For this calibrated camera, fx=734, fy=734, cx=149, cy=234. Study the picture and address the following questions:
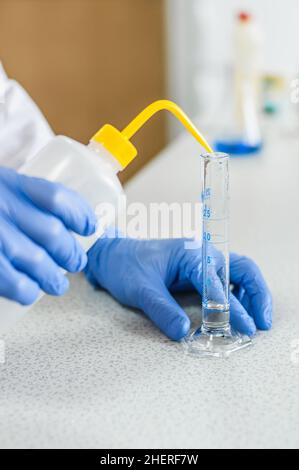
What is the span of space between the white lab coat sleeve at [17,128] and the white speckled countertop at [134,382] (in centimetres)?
22

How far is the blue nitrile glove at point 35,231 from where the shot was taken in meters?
0.72

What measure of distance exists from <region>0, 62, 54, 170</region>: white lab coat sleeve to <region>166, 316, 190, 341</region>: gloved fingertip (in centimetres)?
41

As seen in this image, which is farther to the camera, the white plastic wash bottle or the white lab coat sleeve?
the white lab coat sleeve

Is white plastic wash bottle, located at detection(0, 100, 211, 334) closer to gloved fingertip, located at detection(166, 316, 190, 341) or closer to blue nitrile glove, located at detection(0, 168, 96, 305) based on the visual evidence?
blue nitrile glove, located at detection(0, 168, 96, 305)

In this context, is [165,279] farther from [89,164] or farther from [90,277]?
[89,164]

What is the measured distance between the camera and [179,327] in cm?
87

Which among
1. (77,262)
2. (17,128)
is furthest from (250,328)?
(17,128)

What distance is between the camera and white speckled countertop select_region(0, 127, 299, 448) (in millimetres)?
681

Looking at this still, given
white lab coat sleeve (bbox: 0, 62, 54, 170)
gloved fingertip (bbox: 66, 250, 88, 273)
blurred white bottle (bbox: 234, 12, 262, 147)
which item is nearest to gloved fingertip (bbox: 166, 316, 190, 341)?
gloved fingertip (bbox: 66, 250, 88, 273)

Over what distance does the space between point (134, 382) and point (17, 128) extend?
59cm

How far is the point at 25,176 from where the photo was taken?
74 centimetres

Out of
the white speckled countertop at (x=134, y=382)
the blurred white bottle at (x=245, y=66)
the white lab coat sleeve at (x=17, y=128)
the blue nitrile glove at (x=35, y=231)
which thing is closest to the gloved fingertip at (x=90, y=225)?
the blue nitrile glove at (x=35, y=231)

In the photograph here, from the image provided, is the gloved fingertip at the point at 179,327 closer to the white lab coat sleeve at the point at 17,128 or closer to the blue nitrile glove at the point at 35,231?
the blue nitrile glove at the point at 35,231

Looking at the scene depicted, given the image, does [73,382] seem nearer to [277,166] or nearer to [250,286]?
[250,286]
